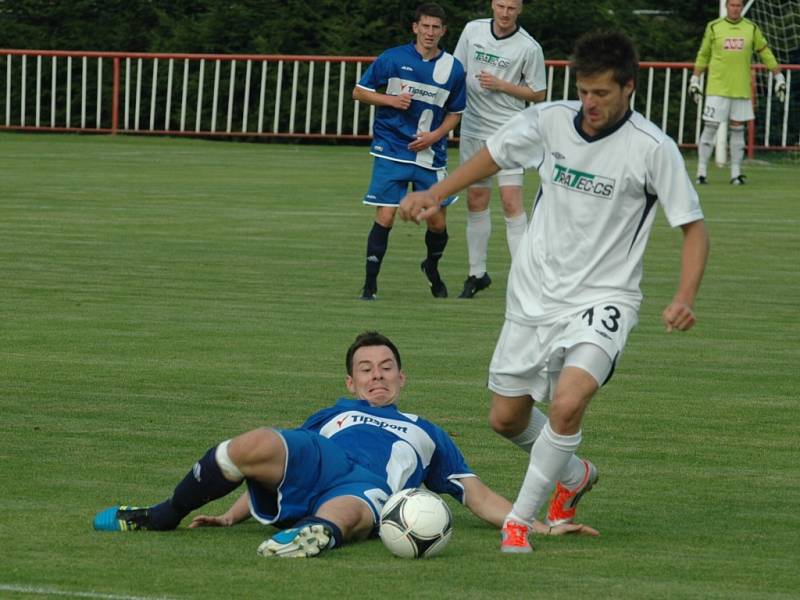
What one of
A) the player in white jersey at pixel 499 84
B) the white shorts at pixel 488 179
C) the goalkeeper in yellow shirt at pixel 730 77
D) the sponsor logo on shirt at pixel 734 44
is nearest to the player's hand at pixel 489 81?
the player in white jersey at pixel 499 84

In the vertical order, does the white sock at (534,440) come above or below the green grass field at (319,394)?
above

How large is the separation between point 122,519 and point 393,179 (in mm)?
8029

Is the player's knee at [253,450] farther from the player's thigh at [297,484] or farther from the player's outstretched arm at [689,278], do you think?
the player's outstretched arm at [689,278]

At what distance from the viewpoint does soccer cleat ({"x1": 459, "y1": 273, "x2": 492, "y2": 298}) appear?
1449 centimetres

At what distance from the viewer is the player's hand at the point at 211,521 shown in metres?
6.78

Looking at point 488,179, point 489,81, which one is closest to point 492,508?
point 489,81

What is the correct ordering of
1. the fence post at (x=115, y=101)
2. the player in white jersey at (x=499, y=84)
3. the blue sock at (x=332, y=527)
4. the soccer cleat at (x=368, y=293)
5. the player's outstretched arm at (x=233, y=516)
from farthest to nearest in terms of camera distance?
1. the fence post at (x=115, y=101)
2. the player in white jersey at (x=499, y=84)
3. the soccer cleat at (x=368, y=293)
4. the player's outstretched arm at (x=233, y=516)
5. the blue sock at (x=332, y=527)

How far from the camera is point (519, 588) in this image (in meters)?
5.87

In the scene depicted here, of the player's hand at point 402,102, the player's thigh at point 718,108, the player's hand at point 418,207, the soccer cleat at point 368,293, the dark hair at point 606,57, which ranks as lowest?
the player's thigh at point 718,108

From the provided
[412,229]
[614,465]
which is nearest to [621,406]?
[614,465]

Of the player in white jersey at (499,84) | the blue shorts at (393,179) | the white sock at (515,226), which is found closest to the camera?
the blue shorts at (393,179)

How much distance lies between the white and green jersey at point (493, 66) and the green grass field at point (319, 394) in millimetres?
1363

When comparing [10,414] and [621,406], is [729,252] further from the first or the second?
[10,414]

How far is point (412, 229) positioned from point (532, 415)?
12497 mm
